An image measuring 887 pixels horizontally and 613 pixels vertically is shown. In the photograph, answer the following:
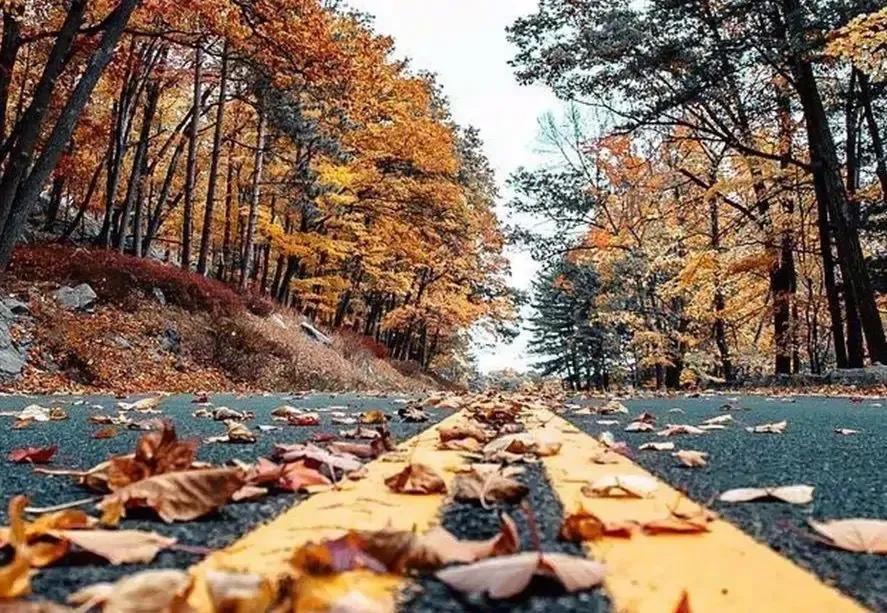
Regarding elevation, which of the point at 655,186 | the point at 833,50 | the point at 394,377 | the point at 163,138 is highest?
the point at 163,138

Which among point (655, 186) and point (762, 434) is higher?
point (655, 186)

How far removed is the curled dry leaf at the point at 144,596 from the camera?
77cm

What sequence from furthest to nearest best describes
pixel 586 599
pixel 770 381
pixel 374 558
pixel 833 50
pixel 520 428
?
pixel 770 381, pixel 833 50, pixel 520 428, pixel 374 558, pixel 586 599

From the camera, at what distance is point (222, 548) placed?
1.18 m

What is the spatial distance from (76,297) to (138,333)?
41.5 inches

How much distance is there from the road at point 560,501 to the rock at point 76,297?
847cm

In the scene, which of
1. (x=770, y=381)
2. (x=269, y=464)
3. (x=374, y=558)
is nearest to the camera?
(x=374, y=558)

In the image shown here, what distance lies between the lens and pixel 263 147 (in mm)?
19422

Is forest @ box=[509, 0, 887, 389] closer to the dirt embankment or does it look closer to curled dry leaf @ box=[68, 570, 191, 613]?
the dirt embankment

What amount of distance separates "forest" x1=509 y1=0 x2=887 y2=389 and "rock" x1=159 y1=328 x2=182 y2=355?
8005 mm

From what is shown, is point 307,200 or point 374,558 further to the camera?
point 307,200

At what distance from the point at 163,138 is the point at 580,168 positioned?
16.5 m

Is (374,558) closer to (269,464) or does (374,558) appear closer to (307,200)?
(269,464)

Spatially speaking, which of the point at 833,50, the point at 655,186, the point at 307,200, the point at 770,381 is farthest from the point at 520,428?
the point at 655,186
